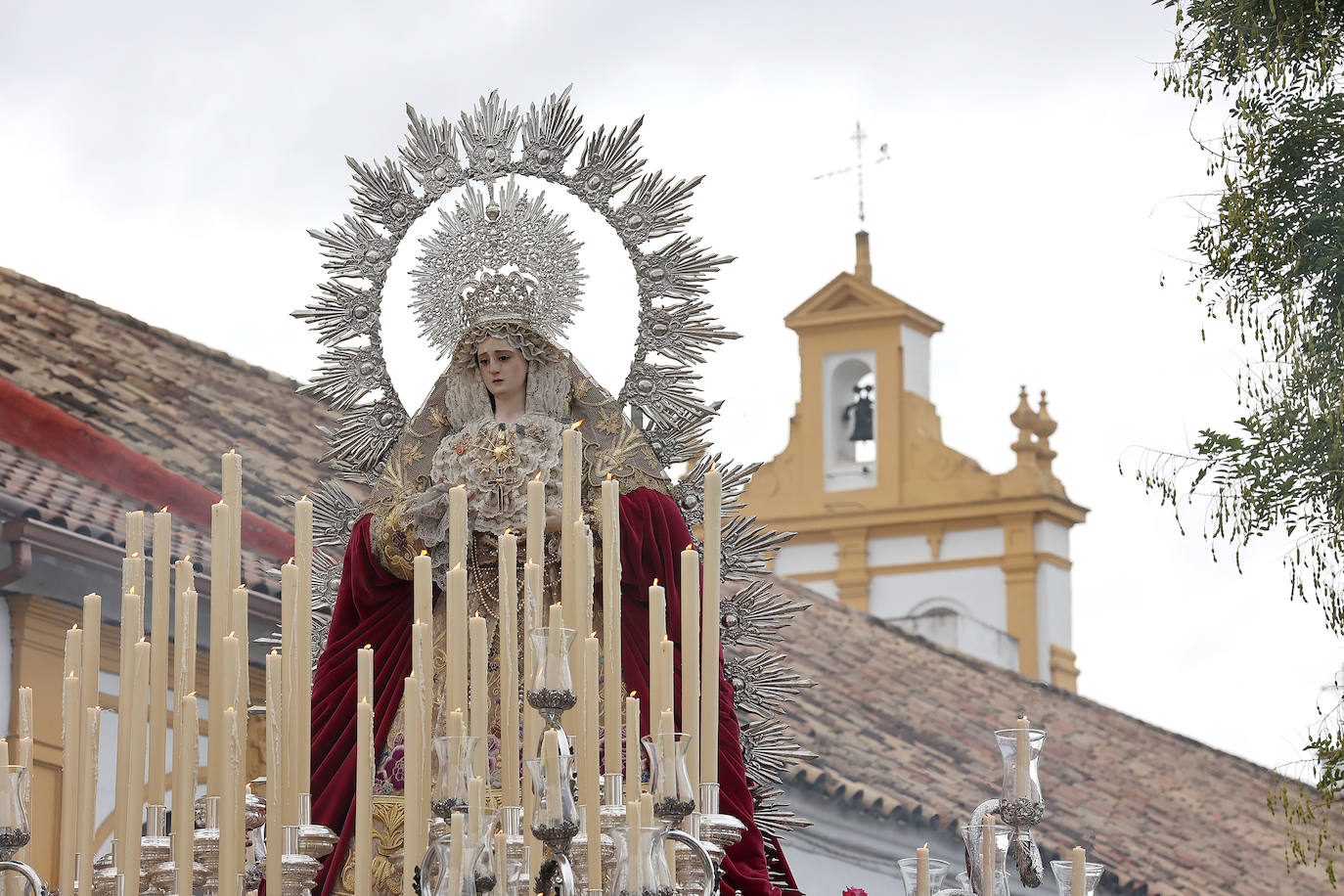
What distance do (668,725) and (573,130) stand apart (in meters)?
2.56

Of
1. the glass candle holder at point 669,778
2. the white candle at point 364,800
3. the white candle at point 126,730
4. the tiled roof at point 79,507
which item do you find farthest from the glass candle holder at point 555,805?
the tiled roof at point 79,507

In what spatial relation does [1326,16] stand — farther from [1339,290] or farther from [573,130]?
[573,130]

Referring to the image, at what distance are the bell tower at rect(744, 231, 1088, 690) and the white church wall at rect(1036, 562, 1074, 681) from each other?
1cm

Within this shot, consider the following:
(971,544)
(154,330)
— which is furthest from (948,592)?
(154,330)

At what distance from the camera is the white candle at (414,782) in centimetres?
215

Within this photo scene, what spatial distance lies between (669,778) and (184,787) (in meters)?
0.54

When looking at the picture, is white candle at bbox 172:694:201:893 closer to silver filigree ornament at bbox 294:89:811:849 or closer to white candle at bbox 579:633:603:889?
white candle at bbox 579:633:603:889

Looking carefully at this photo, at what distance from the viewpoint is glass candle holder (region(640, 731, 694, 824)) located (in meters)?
2.23

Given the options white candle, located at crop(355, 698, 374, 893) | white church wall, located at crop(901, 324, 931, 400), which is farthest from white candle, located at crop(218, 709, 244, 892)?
white church wall, located at crop(901, 324, 931, 400)

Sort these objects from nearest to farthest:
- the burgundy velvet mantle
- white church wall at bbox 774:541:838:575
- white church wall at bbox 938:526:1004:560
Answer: the burgundy velvet mantle → white church wall at bbox 938:526:1004:560 → white church wall at bbox 774:541:838:575

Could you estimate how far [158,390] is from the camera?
303 inches

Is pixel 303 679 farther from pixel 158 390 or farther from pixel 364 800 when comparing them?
pixel 158 390

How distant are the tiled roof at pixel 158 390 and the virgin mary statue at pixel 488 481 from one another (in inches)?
109

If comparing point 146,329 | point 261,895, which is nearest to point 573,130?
point 261,895
